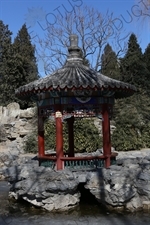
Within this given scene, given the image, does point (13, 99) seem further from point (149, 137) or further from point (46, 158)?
point (46, 158)

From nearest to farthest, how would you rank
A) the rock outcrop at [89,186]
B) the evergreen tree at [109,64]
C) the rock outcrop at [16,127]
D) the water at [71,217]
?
the water at [71,217] → the rock outcrop at [89,186] → the rock outcrop at [16,127] → the evergreen tree at [109,64]

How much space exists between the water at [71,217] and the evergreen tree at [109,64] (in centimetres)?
1527

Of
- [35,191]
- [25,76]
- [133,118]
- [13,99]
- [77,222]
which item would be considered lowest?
[77,222]

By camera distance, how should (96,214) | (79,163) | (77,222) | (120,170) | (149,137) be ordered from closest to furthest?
(77,222), (96,214), (120,170), (79,163), (149,137)

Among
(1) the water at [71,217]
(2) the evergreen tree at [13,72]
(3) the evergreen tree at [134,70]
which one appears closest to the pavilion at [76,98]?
(1) the water at [71,217]

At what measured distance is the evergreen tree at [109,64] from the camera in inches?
816

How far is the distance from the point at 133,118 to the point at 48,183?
8.73m

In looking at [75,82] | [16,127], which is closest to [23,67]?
[16,127]

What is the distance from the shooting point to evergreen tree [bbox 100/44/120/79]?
20734mm

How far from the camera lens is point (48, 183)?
5.88m

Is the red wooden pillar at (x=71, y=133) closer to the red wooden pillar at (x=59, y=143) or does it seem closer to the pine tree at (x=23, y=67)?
the red wooden pillar at (x=59, y=143)

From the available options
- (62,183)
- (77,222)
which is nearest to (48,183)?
(62,183)

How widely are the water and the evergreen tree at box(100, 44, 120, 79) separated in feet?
50.1

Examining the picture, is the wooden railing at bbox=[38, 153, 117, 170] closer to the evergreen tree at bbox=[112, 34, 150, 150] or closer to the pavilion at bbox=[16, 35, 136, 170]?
the pavilion at bbox=[16, 35, 136, 170]
